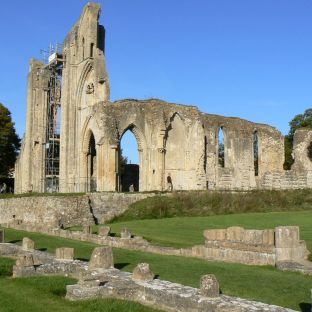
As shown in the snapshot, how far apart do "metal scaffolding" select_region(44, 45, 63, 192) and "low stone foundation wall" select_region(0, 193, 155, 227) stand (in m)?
14.1

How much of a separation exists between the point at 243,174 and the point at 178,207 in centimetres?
1396

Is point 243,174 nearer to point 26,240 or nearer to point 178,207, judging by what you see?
point 178,207

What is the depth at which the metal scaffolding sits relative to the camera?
42.3 meters

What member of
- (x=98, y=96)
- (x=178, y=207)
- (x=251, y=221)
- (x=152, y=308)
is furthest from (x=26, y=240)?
(x=98, y=96)

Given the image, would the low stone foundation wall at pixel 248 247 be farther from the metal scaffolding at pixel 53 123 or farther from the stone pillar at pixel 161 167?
the metal scaffolding at pixel 53 123

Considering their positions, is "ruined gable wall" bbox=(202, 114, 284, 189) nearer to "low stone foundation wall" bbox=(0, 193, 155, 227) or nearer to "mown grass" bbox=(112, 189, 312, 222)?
"mown grass" bbox=(112, 189, 312, 222)

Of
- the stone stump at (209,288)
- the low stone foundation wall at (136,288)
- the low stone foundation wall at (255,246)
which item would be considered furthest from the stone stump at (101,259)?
the low stone foundation wall at (255,246)

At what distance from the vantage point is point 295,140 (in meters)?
36.4

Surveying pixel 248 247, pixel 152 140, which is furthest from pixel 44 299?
pixel 152 140

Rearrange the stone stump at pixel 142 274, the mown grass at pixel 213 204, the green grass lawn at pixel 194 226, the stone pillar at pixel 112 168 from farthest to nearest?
the stone pillar at pixel 112 168 → the mown grass at pixel 213 204 → the green grass lawn at pixel 194 226 → the stone stump at pixel 142 274

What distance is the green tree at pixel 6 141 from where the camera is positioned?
4816cm

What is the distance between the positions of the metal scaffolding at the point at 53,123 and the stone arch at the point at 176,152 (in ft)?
33.8

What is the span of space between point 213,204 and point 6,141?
28.1m

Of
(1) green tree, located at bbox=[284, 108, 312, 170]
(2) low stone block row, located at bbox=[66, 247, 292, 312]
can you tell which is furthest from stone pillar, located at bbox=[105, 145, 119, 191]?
(1) green tree, located at bbox=[284, 108, 312, 170]
